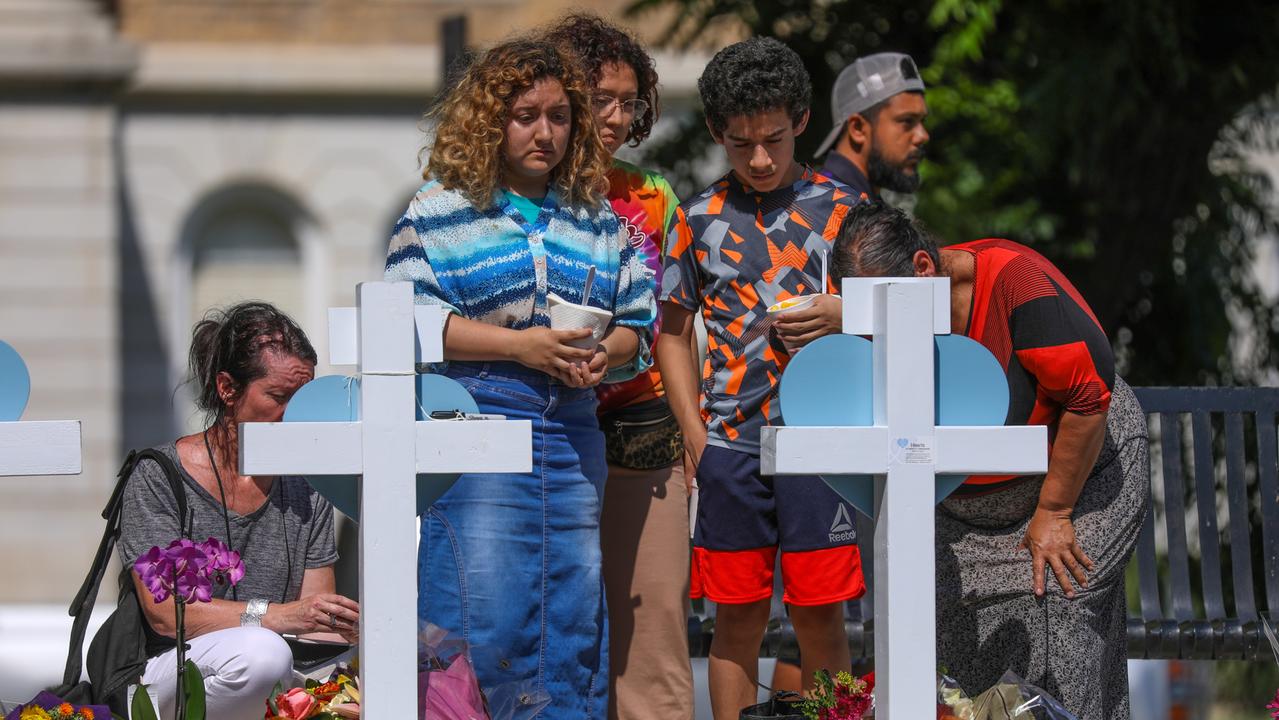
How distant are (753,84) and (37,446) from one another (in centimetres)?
167

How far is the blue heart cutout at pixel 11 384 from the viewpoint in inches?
113

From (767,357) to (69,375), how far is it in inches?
362

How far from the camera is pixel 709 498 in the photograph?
3604 millimetres

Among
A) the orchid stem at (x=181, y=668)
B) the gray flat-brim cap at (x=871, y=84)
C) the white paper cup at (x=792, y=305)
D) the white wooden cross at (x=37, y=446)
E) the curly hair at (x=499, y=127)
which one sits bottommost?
the orchid stem at (x=181, y=668)

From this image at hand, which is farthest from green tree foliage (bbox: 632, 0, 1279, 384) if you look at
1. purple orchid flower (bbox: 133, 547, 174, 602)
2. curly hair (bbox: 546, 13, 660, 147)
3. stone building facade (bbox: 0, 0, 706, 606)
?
stone building facade (bbox: 0, 0, 706, 606)

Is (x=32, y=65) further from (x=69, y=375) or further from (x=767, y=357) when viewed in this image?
(x=767, y=357)

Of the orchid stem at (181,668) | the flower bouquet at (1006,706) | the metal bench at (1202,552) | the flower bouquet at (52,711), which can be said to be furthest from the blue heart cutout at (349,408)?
the metal bench at (1202,552)

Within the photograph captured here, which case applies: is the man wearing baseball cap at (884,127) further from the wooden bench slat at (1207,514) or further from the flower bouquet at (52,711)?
the flower bouquet at (52,711)

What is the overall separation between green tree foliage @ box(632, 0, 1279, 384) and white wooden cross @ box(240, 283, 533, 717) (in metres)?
4.14

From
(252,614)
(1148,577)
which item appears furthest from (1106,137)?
(252,614)

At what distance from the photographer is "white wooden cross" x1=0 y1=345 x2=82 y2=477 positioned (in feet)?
9.35

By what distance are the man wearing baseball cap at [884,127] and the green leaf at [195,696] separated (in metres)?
2.20

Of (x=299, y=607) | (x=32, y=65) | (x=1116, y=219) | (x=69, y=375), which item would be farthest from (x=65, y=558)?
(x=299, y=607)

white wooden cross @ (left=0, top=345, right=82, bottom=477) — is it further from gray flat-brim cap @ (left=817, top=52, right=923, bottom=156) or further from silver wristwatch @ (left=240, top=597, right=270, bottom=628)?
gray flat-brim cap @ (left=817, top=52, right=923, bottom=156)
